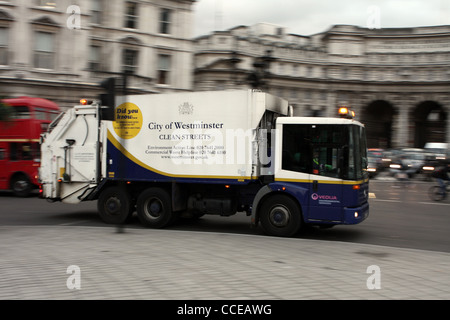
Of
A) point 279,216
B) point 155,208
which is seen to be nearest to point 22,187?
point 155,208

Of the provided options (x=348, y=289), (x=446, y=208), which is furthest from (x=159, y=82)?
(x=348, y=289)

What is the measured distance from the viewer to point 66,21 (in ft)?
99.7

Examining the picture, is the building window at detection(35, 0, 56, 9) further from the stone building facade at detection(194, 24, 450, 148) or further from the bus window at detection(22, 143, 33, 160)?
the stone building facade at detection(194, 24, 450, 148)

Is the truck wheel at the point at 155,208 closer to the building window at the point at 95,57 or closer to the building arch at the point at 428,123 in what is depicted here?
the building window at the point at 95,57

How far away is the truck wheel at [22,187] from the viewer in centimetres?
1945

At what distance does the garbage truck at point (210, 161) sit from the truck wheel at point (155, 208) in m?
0.02

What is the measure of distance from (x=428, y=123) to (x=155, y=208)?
81061 mm

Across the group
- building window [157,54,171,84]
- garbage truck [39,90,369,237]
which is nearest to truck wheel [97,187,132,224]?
garbage truck [39,90,369,237]

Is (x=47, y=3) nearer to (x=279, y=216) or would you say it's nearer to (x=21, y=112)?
(x=21, y=112)

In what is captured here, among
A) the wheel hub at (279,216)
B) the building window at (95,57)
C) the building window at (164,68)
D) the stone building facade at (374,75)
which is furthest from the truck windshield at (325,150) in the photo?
the stone building facade at (374,75)

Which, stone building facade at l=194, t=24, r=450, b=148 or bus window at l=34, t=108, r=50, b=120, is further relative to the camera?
stone building facade at l=194, t=24, r=450, b=148

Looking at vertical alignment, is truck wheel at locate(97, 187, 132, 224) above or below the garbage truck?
below

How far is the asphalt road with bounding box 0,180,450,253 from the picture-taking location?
34.3 feet

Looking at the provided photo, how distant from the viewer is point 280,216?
10.1 m
